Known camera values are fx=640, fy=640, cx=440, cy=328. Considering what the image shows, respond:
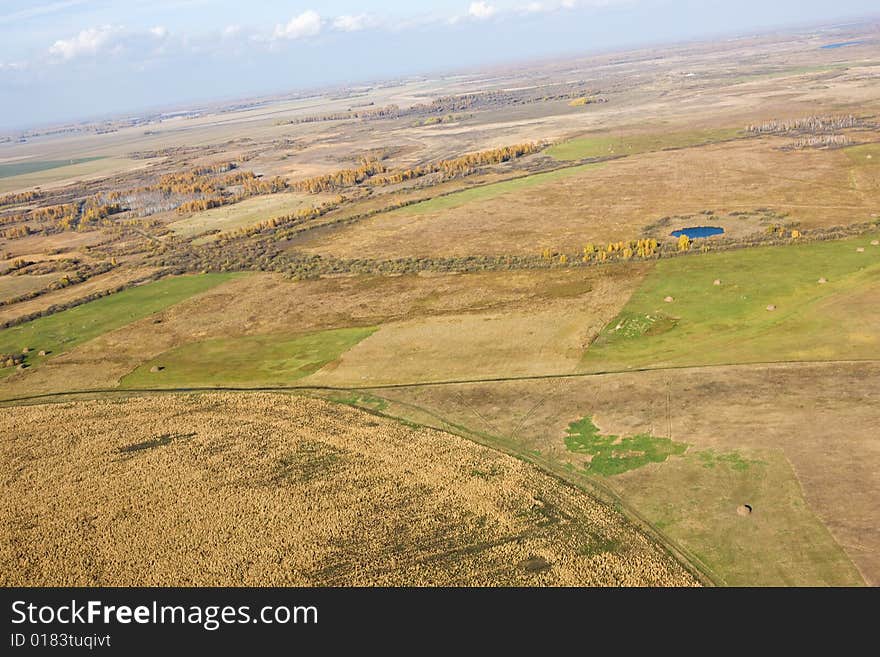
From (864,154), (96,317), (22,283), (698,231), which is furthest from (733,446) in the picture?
(864,154)

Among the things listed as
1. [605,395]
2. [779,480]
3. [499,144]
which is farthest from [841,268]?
[499,144]

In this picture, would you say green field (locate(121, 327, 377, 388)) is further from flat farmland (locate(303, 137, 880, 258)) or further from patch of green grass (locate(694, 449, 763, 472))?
patch of green grass (locate(694, 449, 763, 472))

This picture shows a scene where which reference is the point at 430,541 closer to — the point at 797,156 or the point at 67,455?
the point at 67,455

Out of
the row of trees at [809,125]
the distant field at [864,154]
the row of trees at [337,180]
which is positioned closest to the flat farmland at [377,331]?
the distant field at [864,154]

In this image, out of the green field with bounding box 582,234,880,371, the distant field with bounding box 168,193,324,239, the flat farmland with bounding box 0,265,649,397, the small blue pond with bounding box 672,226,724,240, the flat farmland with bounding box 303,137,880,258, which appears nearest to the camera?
the green field with bounding box 582,234,880,371

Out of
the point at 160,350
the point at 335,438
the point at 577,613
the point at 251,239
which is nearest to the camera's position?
the point at 577,613

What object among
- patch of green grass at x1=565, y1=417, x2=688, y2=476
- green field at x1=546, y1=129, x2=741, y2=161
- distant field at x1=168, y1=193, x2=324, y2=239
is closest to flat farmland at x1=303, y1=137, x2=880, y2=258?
green field at x1=546, y1=129, x2=741, y2=161
